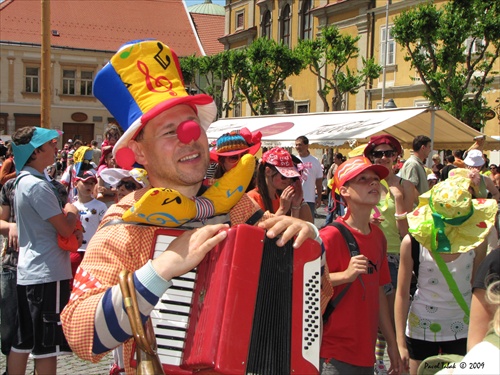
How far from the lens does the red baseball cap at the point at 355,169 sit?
12.5ft

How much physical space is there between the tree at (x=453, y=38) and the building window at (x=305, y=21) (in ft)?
44.1

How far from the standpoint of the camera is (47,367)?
429 centimetres

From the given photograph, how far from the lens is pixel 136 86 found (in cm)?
240

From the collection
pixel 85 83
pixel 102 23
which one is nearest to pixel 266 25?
pixel 102 23

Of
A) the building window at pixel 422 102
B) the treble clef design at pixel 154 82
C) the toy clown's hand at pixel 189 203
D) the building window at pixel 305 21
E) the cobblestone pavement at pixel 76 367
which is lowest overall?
the cobblestone pavement at pixel 76 367

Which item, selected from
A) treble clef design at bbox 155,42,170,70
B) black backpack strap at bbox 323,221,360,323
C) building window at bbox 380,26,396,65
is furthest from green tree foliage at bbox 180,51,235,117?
treble clef design at bbox 155,42,170,70

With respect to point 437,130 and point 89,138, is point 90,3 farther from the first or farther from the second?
point 437,130

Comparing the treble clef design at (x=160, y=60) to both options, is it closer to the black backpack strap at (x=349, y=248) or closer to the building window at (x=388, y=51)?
the black backpack strap at (x=349, y=248)

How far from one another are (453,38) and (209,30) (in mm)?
34680

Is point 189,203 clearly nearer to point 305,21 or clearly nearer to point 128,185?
point 128,185

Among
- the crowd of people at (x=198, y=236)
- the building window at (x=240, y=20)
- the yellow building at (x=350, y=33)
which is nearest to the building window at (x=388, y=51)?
the yellow building at (x=350, y=33)

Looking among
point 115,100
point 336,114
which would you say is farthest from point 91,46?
point 115,100

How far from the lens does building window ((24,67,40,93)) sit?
4459cm

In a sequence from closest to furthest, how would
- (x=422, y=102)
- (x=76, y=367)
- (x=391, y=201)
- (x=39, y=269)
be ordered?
(x=39, y=269), (x=76, y=367), (x=391, y=201), (x=422, y=102)
